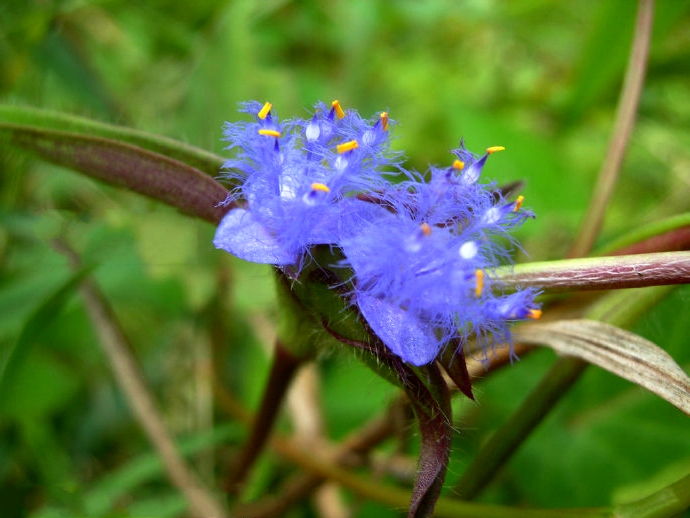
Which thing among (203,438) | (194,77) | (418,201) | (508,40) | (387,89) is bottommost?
(203,438)

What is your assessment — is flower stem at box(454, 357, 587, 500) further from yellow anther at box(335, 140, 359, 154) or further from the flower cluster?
yellow anther at box(335, 140, 359, 154)

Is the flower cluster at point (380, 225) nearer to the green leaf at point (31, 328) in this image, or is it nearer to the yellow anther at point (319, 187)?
the yellow anther at point (319, 187)

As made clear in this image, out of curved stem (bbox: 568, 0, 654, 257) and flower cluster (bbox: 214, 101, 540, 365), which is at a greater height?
curved stem (bbox: 568, 0, 654, 257)

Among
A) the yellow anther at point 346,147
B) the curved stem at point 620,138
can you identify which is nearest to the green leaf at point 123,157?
the yellow anther at point 346,147

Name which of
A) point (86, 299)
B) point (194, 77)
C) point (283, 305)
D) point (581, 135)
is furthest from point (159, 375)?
point (581, 135)

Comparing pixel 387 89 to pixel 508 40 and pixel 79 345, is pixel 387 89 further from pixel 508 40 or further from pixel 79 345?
pixel 79 345

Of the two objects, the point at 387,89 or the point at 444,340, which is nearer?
the point at 444,340

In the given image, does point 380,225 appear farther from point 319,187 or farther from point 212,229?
point 212,229

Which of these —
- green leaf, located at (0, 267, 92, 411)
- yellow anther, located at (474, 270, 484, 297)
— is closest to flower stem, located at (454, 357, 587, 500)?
yellow anther, located at (474, 270, 484, 297)
